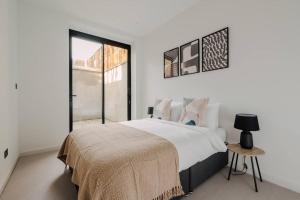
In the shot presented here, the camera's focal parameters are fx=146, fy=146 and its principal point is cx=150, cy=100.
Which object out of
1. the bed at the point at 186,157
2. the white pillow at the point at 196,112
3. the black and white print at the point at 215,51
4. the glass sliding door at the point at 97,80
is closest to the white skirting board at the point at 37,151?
the glass sliding door at the point at 97,80

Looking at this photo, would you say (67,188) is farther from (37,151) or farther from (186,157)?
(37,151)

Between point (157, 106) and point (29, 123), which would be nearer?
point (29, 123)

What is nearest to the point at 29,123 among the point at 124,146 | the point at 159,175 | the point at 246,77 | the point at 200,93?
the point at 124,146

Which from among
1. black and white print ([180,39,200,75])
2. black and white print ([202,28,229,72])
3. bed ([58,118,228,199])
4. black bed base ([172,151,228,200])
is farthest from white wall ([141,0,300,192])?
bed ([58,118,228,199])

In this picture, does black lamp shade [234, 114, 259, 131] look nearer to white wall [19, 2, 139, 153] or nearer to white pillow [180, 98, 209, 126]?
white pillow [180, 98, 209, 126]

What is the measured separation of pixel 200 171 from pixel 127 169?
1071 mm

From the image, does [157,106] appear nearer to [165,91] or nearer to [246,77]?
[165,91]

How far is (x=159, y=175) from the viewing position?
50.3 inches

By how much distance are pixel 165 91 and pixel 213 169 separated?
1.97 metres

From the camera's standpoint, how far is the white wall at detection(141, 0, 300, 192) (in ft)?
5.65

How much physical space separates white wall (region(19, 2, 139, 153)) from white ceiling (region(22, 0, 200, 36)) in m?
0.27

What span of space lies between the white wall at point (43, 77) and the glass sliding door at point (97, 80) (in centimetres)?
25

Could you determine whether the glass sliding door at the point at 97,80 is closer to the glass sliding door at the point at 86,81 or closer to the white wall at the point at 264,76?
the glass sliding door at the point at 86,81

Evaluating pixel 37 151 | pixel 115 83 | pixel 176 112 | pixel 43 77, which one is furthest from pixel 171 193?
pixel 115 83
